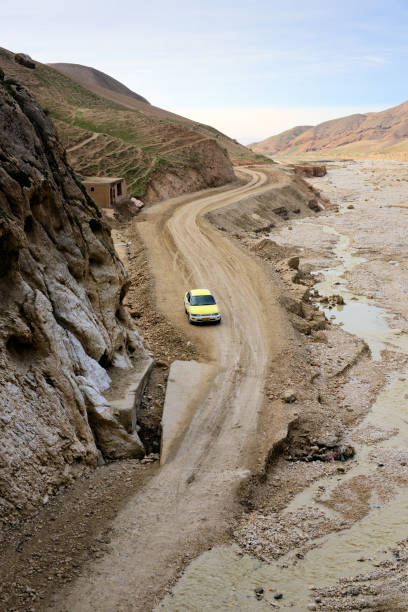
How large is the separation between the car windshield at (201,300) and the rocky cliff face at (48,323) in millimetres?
6783

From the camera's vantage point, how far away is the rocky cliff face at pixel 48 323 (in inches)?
527

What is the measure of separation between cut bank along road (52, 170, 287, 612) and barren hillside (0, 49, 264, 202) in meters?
26.7

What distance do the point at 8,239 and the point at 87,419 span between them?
544 cm

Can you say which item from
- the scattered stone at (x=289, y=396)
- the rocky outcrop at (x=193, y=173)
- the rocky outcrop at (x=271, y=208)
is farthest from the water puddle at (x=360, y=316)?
the rocky outcrop at (x=193, y=173)

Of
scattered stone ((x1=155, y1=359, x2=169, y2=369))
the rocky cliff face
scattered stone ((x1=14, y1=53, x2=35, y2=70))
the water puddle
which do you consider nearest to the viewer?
the rocky cliff face

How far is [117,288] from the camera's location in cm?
2216

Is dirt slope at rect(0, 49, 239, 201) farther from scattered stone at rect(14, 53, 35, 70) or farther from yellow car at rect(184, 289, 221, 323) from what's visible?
yellow car at rect(184, 289, 221, 323)

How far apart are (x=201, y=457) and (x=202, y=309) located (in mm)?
12004

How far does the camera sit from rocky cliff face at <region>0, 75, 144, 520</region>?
1339 cm

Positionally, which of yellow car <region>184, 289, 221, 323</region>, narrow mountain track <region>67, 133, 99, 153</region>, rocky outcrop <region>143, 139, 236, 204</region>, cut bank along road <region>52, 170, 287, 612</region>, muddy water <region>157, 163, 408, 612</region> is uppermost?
narrow mountain track <region>67, 133, 99, 153</region>

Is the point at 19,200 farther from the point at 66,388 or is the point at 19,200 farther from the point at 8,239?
the point at 66,388

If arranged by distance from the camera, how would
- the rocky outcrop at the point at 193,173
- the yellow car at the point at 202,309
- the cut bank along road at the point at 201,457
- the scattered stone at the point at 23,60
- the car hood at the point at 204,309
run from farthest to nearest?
the scattered stone at the point at 23,60
the rocky outcrop at the point at 193,173
the car hood at the point at 204,309
the yellow car at the point at 202,309
the cut bank along road at the point at 201,457

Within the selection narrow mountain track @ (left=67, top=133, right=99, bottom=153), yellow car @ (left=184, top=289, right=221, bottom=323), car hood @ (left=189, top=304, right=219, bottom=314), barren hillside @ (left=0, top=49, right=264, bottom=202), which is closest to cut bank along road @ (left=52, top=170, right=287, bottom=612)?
yellow car @ (left=184, top=289, right=221, bottom=323)

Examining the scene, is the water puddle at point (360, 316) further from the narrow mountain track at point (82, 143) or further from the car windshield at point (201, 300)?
the narrow mountain track at point (82, 143)
